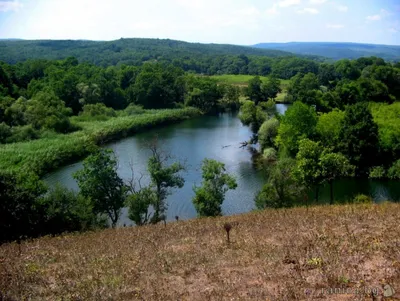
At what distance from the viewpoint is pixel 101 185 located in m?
27.1

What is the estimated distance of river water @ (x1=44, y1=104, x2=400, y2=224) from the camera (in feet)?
113

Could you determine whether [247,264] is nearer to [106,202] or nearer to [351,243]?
[351,243]

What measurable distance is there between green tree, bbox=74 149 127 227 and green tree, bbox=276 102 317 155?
2426cm

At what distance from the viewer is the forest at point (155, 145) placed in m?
24.0

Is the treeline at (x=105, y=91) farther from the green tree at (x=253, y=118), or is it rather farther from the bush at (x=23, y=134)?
the green tree at (x=253, y=118)

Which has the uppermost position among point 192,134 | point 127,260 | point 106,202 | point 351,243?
point 351,243

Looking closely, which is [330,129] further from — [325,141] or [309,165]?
[309,165]

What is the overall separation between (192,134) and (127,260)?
5217 cm

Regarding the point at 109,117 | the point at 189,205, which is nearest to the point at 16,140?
the point at 109,117

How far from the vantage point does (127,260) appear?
11.0m

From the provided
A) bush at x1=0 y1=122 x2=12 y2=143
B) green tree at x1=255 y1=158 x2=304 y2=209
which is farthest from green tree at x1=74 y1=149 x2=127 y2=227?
bush at x1=0 y1=122 x2=12 y2=143

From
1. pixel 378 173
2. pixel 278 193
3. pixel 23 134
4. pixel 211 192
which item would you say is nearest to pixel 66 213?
pixel 211 192

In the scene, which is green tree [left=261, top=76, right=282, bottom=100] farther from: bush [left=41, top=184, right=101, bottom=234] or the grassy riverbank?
bush [left=41, top=184, right=101, bottom=234]

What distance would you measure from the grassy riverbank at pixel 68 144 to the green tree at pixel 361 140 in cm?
2908
